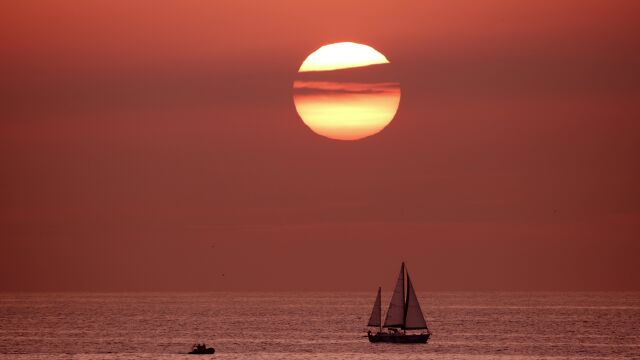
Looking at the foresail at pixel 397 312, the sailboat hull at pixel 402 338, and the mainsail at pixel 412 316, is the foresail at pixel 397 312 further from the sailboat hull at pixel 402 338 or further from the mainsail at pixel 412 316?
the sailboat hull at pixel 402 338

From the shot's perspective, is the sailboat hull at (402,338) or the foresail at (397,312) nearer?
the foresail at (397,312)

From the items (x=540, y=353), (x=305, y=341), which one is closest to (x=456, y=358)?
(x=540, y=353)

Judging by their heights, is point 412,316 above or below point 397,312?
below

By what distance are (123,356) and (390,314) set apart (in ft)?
111

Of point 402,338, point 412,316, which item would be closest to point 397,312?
point 412,316

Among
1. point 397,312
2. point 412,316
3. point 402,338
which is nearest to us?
point 412,316

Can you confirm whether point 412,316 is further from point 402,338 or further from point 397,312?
point 402,338

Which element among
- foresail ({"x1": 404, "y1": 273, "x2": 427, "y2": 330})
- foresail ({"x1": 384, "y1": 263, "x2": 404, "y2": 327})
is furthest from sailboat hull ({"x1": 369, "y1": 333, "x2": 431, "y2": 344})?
foresail ({"x1": 384, "y1": 263, "x2": 404, "y2": 327})

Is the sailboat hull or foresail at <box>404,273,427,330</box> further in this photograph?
the sailboat hull

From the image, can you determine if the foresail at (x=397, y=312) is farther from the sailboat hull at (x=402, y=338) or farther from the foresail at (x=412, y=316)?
the sailboat hull at (x=402, y=338)

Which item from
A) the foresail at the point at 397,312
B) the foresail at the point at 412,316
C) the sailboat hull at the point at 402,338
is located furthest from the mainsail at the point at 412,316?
the sailboat hull at the point at 402,338

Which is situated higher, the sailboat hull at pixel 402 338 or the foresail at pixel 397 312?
the foresail at pixel 397 312

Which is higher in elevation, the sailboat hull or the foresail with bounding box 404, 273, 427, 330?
the foresail with bounding box 404, 273, 427, 330

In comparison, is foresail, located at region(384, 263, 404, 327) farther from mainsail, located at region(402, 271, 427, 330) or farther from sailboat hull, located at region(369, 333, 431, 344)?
sailboat hull, located at region(369, 333, 431, 344)
